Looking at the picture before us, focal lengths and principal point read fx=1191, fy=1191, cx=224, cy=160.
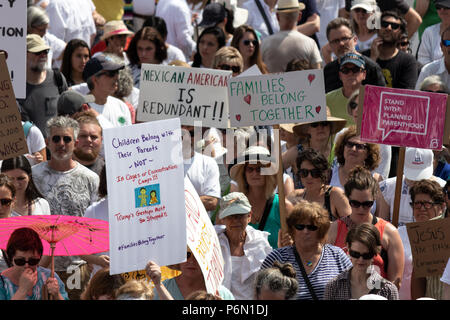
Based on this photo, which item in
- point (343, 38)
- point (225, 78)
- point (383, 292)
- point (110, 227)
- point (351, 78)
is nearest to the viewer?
point (110, 227)

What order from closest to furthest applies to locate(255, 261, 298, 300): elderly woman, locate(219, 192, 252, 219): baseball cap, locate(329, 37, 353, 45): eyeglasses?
locate(255, 261, 298, 300): elderly woman, locate(219, 192, 252, 219): baseball cap, locate(329, 37, 353, 45): eyeglasses

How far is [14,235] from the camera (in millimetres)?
7363

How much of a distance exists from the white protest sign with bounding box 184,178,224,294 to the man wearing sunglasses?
5.27 metres

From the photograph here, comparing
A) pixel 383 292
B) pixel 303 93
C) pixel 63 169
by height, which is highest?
pixel 303 93

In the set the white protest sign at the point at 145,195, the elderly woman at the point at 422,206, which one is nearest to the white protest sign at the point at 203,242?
the white protest sign at the point at 145,195

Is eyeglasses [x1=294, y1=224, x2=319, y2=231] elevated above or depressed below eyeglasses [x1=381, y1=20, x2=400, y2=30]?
below

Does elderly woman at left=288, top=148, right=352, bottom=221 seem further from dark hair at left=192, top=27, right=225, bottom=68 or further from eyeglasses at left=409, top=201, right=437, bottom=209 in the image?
dark hair at left=192, top=27, right=225, bottom=68

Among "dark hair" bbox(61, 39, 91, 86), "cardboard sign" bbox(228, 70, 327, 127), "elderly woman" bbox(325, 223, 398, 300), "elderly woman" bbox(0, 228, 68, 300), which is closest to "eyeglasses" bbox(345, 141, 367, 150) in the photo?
"cardboard sign" bbox(228, 70, 327, 127)

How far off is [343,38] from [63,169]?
14.6 feet

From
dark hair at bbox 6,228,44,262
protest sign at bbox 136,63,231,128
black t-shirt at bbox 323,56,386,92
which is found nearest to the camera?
dark hair at bbox 6,228,44,262

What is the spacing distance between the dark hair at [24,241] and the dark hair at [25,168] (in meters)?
1.70

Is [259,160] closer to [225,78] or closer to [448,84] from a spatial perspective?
[225,78]

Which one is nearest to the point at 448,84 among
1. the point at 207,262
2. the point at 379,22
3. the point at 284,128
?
the point at 379,22

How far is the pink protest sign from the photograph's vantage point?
9.42 m
